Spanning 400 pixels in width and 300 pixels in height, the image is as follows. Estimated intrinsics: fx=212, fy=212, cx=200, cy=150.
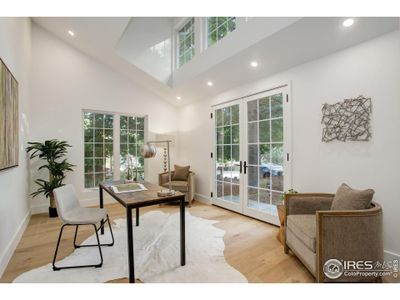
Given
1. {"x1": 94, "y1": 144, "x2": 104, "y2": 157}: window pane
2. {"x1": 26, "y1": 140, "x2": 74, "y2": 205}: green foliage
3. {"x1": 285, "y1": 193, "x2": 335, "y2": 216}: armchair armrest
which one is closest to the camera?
{"x1": 285, "y1": 193, "x2": 335, "y2": 216}: armchair armrest

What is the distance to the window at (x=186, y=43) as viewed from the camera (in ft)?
13.8

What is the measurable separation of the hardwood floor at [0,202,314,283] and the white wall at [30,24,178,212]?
1.38 meters

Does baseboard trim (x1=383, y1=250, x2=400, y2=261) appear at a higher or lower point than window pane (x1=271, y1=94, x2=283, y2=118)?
lower

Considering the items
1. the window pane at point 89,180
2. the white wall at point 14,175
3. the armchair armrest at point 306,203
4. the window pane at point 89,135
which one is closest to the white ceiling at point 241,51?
the white wall at point 14,175

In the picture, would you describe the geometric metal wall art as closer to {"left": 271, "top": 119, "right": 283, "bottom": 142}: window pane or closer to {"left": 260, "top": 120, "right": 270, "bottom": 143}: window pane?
{"left": 271, "top": 119, "right": 283, "bottom": 142}: window pane

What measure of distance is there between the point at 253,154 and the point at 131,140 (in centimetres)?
294

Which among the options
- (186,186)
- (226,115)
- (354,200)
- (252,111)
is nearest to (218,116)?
(226,115)

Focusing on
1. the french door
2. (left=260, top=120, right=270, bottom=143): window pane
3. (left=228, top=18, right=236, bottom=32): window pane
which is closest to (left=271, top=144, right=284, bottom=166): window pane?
the french door

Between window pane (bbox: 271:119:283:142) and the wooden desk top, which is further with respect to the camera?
window pane (bbox: 271:119:283:142)

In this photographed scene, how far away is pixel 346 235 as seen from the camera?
169 cm

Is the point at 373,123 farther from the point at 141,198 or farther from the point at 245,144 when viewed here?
the point at 141,198

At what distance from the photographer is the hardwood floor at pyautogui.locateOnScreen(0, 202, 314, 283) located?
78.6 inches

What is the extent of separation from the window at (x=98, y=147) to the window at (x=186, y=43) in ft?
6.72

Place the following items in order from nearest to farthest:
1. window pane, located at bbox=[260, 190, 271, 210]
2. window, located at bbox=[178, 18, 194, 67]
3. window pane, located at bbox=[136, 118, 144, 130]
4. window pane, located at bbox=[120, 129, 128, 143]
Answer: window pane, located at bbox=[260, 190, 271, 210] → window, located at bbox=[178, 18, 194, 67] → window pane, located at bbox=[120, 129, 128, 143] → window pane, located at bbox=[136, 118, 144, 130]
